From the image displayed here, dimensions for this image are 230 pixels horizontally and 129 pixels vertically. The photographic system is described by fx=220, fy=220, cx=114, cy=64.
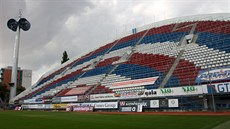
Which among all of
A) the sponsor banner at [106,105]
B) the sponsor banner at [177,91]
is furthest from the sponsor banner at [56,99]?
the sponsor banner at [177,91]

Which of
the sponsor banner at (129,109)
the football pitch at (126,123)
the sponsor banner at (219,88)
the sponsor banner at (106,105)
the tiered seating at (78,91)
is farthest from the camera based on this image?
the tiered seating at (78,91)

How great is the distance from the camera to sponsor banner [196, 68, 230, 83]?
93.0 feet

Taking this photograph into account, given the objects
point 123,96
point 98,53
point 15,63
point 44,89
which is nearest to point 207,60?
point 123,96

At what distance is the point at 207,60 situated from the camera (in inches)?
1309

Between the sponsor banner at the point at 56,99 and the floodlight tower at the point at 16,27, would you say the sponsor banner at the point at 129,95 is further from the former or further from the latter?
the floodlight tower at the point at 16,27

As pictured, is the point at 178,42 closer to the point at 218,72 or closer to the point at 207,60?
the point at 207,60

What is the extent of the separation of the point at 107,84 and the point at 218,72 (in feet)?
70.3

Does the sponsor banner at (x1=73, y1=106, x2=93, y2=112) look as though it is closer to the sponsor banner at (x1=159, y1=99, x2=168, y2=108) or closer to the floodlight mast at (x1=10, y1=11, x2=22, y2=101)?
the sponsor banner at (x1=159, y1=99, x2=168, y2=108)

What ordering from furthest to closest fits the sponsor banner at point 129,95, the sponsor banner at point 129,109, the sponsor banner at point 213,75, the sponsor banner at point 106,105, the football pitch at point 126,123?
1. the sponsor banner at point 106,105
2. the sponsor banner at point 129,95
3. the sponsor banner at point 129,109
4. the sponsor banner at point 213,75
5. the football pitch at point 126,123

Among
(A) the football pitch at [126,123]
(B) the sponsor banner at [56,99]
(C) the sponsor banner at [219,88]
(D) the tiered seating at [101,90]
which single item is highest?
(D) the tiered seating at [101,90]

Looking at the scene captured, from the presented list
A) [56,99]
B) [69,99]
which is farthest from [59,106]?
[69,99]

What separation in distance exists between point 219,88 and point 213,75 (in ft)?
9.72

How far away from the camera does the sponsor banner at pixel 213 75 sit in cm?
2835

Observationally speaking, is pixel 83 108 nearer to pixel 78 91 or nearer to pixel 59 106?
pixel 78 91
